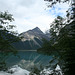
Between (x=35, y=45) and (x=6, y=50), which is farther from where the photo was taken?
(x=35, y=45)

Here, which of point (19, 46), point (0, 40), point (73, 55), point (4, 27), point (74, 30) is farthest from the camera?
point (19, 46)

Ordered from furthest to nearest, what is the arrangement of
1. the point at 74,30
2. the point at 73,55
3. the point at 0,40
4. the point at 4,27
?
the point at 4,27 < the point at 0,40 < the point at 74,30 < the point at 73,55

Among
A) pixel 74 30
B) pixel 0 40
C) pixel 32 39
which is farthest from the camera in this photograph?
pixel 32 39

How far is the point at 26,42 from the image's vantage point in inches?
6314

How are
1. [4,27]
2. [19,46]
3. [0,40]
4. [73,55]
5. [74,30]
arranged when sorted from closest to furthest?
1. [73,55]
2. [74,30]
3. [0,40]
4. [4,27]
5. [19,46]

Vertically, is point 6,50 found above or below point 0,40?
below

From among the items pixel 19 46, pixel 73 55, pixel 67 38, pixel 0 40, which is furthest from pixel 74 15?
pixel 19 46

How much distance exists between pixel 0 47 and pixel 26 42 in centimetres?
15200

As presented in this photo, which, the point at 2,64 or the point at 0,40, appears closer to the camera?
the point at 0,40

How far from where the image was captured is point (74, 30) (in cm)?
588

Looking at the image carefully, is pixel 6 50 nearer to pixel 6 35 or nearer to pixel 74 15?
pixel 6 35

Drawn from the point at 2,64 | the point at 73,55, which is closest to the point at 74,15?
the point at 73,55

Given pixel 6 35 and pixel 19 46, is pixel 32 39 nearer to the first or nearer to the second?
pixel 19 46

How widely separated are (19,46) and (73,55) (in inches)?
5973
